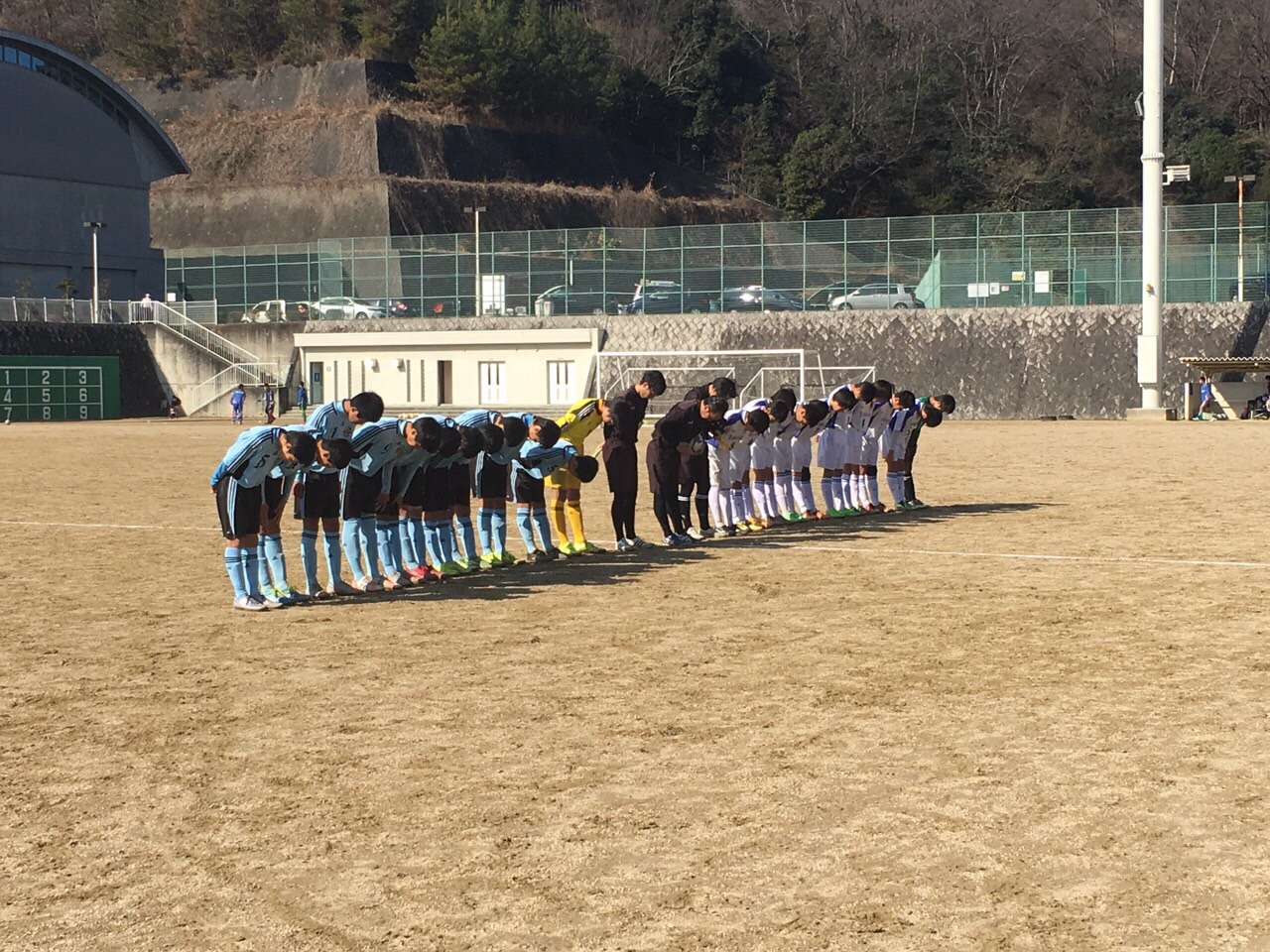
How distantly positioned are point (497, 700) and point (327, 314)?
57.4m

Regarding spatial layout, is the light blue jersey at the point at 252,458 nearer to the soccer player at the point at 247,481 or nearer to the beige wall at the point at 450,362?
the soccer player at the point at 247,481

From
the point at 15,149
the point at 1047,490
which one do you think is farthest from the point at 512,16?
the point at 1047,490

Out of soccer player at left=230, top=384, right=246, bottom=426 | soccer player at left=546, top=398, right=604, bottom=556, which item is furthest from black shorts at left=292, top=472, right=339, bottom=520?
soccer player at left=230, top=384, right=246, bottom=426

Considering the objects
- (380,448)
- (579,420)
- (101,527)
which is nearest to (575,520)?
(579,420)

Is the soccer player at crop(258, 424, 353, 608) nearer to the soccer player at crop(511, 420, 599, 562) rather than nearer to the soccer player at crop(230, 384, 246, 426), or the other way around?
Answer: the soccer player at crop(511, 420, 599, 562)

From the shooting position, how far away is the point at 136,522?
21.3 meters

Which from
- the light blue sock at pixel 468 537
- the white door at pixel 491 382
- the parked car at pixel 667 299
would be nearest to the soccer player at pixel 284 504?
the light blue sock at pixel 468 537

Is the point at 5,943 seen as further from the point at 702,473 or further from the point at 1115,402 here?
the point at 1115,402

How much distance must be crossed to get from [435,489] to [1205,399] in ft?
127

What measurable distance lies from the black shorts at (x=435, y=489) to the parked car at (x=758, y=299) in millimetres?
43382

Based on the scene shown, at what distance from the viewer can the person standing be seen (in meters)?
57.1

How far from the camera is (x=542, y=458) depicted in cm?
1638

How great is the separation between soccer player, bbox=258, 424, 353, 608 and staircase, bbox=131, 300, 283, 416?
49536mm

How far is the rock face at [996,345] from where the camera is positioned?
5184 cm
